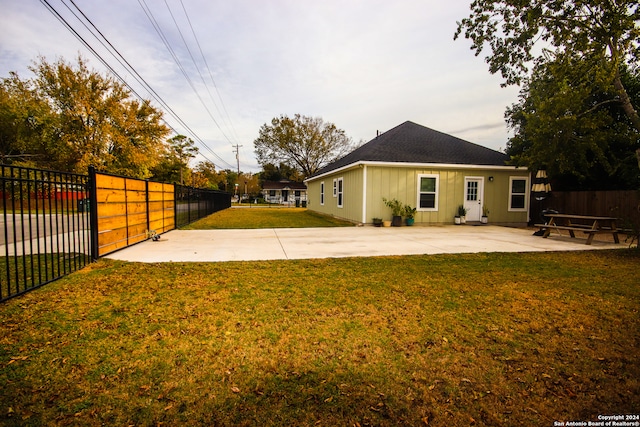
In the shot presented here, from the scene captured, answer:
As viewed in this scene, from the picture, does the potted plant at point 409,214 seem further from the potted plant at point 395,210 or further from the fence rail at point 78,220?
the fence rail at point 78,220

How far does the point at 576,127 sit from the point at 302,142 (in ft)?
116

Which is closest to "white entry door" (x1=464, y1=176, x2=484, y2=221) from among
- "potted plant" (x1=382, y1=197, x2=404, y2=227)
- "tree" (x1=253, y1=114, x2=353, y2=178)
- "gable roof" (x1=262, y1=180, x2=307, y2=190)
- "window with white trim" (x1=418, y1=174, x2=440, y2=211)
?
"window with white trim" (x1=418, y1=174, x2=440, y2=211)

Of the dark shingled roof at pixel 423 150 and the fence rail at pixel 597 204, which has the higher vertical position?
the dark shingled roof at pixel 423 150

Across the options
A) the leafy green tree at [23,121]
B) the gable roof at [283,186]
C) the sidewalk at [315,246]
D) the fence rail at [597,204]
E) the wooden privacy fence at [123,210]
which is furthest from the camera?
the gable roof at [283,186]

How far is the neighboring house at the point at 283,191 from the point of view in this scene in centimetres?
5069

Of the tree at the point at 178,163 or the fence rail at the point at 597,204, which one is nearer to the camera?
the fence rail at the point at 597,204

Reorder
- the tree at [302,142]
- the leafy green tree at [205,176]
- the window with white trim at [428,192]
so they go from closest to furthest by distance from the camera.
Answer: the window with white trim at [428,192] < the tree at [302,142] < the leafy green tree at [205,176]

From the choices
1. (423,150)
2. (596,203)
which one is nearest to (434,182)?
(423,150)

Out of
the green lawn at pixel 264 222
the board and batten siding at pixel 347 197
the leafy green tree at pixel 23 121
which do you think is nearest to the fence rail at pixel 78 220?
the green lawn at pixel 264 222

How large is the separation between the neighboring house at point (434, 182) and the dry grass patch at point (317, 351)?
793 cm

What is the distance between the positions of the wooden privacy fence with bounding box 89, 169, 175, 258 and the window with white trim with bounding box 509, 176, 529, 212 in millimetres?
14523

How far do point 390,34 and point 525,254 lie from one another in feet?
29.4

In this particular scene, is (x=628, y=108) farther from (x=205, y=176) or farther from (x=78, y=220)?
(x=205, y=176)

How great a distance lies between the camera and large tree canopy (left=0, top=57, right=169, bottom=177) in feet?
68.4
